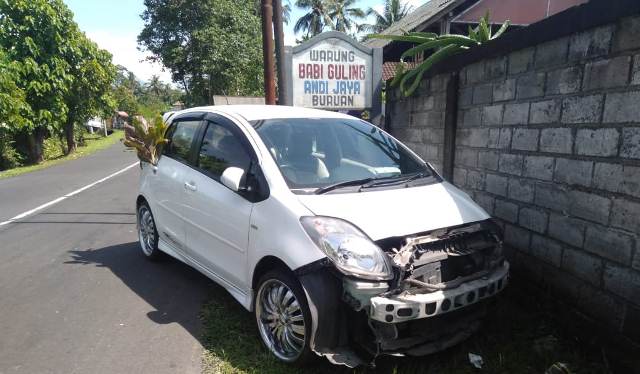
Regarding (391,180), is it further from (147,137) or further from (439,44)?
(147,137)

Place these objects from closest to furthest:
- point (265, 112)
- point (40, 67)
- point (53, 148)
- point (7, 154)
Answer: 1. point (265, 112)
2. point (7, 154)
3. point (40, 67)
4. point (53, 148)

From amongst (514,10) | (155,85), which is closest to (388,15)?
(514,10)

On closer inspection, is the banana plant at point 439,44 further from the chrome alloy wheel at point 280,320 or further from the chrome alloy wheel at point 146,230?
the chrome alloy wheel at point 146,230

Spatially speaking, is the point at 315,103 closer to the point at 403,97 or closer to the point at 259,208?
the point at 403,97

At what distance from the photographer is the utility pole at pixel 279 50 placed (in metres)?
6.86

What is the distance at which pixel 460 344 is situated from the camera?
306cm

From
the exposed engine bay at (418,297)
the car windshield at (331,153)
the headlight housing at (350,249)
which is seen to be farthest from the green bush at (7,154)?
the exposed engine bay at (418,297)

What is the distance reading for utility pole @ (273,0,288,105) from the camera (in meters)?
6.86

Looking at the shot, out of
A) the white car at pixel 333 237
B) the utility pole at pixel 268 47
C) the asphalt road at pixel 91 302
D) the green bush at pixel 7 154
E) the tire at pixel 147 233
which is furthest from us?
the green bush at pixel 7 154

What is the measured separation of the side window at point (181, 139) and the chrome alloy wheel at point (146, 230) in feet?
2.96

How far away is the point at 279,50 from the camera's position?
7098 millimetres

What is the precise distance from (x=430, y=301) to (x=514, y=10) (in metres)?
13.5

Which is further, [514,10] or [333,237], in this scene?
[514,10]

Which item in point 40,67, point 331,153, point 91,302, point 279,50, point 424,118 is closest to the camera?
point 331,153
